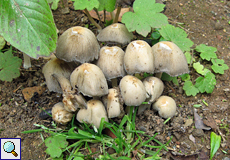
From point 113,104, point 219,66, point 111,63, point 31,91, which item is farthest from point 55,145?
point 219,66

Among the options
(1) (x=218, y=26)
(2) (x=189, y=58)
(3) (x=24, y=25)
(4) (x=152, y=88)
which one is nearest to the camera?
(3) (x=24, y=25)

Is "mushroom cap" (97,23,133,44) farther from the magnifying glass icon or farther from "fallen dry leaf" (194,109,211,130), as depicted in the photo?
the magnifying glass icon

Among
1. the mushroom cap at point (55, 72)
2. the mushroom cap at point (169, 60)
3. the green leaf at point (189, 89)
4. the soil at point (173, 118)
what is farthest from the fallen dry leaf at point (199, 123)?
the mushroom cap at point (55, 72)

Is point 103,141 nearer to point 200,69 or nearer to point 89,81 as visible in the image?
point 89,81

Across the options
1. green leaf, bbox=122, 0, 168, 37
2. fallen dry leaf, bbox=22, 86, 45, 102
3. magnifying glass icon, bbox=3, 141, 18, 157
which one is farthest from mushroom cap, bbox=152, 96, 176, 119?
magnifying glass icon, bbox=3, 141, 18, 157

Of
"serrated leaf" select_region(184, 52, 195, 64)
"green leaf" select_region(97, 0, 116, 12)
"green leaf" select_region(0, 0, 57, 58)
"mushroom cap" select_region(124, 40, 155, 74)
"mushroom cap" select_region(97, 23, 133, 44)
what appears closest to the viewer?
"green leaf" select_region(0, 0, 57, 58)
